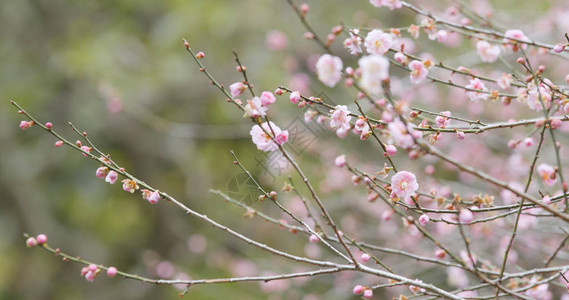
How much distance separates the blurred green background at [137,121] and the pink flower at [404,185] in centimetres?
242

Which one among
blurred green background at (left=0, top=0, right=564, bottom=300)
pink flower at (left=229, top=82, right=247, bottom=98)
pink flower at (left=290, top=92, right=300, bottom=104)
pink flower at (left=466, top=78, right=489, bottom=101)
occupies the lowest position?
pink flower at (left=229, top=82, right=247, bottom=98)

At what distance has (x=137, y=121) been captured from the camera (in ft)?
13.3

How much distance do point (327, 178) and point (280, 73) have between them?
971mm

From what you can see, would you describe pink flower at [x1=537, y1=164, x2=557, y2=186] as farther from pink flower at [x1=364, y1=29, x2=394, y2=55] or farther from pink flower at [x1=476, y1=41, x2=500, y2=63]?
pink flower at [x1=364, y1=29, x2=394, y2=55]

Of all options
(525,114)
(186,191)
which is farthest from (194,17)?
(525,114)

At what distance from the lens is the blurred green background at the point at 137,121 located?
392 cm

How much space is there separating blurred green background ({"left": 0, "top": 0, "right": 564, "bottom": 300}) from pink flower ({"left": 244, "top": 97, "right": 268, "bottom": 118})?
2553 millimetres

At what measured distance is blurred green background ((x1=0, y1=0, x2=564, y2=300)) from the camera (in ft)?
12.8

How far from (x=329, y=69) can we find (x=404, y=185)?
0.40 m

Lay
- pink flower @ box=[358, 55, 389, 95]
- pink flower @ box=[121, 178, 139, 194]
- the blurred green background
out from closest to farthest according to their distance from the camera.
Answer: pink flower @ box=[358, 55, 389, 95]
pink flower @ box=[121, 178, 139, 194]
the blurred green background

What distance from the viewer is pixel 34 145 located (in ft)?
13.7

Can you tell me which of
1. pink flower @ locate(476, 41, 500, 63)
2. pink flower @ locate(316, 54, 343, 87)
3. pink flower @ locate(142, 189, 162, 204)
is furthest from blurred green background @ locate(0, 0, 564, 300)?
pink flower @ locate(316, 54, 343, 87)

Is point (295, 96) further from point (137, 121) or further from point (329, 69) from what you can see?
point (137, 121)

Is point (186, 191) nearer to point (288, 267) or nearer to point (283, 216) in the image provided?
point (283, 216)
